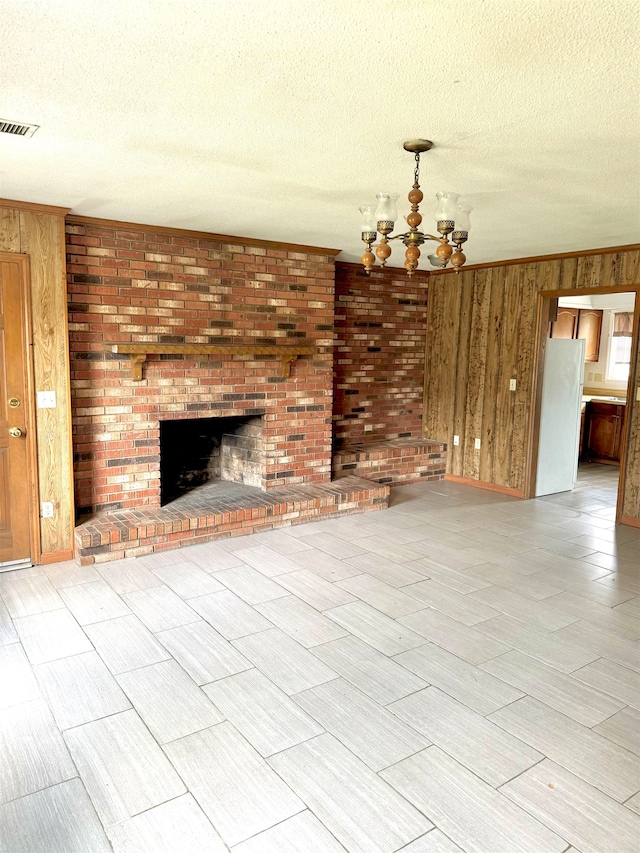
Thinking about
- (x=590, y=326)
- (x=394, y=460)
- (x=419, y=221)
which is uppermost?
(x=419, y=221)

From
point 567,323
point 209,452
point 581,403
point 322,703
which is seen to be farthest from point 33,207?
point 567,323

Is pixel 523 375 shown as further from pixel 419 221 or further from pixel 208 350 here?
pixel 419 221

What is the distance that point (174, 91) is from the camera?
202 centimetres

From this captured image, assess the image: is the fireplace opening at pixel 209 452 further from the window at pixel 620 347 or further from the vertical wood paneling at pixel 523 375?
the window at pixel 620 347

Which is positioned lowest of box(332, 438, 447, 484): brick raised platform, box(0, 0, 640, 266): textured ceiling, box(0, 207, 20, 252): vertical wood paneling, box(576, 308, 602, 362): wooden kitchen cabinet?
box(332, 438, 447, 484): brick raised platform

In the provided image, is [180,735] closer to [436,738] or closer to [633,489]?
[436,738]

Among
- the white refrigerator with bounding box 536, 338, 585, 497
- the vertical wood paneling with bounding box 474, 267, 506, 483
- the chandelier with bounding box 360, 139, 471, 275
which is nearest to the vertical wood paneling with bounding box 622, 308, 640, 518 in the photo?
the white refrigerator with bounding box 536, 338, 585, 497

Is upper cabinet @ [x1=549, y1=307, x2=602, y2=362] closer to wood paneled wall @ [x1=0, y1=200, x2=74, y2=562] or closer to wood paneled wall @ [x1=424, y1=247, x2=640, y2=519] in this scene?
wood paneled wall @ [x1=424, y1=247, x2=640, y2=519]

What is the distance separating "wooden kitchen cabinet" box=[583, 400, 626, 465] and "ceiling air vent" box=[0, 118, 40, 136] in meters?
6.86

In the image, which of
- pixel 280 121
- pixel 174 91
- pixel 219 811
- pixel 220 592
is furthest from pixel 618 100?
pixel 220 592

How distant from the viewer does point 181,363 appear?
4465 millimetres

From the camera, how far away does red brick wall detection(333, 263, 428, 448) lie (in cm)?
595

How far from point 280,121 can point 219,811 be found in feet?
7.86

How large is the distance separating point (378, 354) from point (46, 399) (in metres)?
3.46
